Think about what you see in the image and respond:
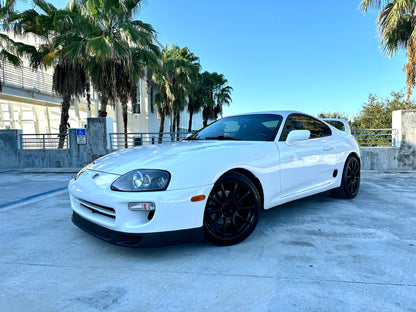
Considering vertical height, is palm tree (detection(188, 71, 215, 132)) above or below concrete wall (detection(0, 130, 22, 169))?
above

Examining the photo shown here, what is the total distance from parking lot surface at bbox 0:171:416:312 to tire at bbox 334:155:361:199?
2.58 feet

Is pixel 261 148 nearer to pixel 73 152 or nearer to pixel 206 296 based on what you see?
pixel 206 296

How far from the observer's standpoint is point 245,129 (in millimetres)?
3246

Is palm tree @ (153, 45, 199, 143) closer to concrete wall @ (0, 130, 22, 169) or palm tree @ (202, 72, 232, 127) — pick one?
palm tree @ (202, 72, 232, 127)

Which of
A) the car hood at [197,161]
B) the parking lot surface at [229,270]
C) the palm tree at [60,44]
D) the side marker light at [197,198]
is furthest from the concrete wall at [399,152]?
the palm tree at [60,44]

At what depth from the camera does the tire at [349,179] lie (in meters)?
3.91

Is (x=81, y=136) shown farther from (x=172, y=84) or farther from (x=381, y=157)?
(x=172, y=84)

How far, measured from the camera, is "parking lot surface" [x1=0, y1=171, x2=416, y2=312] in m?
1.62

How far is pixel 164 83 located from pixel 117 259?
65.9ft

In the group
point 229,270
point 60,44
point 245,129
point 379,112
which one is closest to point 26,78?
point 60,44

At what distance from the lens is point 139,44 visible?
11.3 m

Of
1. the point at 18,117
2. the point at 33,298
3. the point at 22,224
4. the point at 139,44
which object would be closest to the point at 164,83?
the point at 139,44

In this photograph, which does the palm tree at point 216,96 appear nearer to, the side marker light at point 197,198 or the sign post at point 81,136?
the sign post at point 81,136

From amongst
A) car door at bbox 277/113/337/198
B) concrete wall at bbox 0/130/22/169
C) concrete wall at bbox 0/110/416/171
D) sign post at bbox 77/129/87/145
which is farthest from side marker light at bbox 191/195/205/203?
concrete wall at bbox 0/130/22/169
